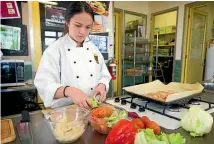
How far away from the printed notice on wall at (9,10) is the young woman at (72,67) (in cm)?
162

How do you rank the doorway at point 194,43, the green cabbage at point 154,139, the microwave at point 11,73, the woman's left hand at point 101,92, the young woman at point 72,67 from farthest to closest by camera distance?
the doorway at point 194,43 < the microwave at point 11,73 < the woman's left hand at point 101,92 < the young woman at point 72,67 < the green cabbage at point 154,139

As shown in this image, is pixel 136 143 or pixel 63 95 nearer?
pixel 136 143

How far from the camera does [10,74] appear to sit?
2.07 metres

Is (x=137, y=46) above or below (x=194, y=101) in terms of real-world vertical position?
above

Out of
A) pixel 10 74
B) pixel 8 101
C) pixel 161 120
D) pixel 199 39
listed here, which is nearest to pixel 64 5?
pixel 10 74

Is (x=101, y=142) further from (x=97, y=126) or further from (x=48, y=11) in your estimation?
(x=48, y=11)

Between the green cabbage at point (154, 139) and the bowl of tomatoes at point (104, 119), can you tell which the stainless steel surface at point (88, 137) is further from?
the green cabbage at point (154, 139)

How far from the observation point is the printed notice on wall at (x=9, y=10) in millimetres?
2255

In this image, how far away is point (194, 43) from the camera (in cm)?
404

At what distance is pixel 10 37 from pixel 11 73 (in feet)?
1.81

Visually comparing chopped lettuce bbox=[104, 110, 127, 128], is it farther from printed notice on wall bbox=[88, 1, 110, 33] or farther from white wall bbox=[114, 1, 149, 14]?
white wall bbox=[114, 1, 149, 14]

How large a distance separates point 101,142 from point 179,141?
29 centimetres

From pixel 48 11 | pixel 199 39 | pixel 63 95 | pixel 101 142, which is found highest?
pixel 48 11

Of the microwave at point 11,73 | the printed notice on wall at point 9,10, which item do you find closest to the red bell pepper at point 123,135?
the microwave at point 11,73
